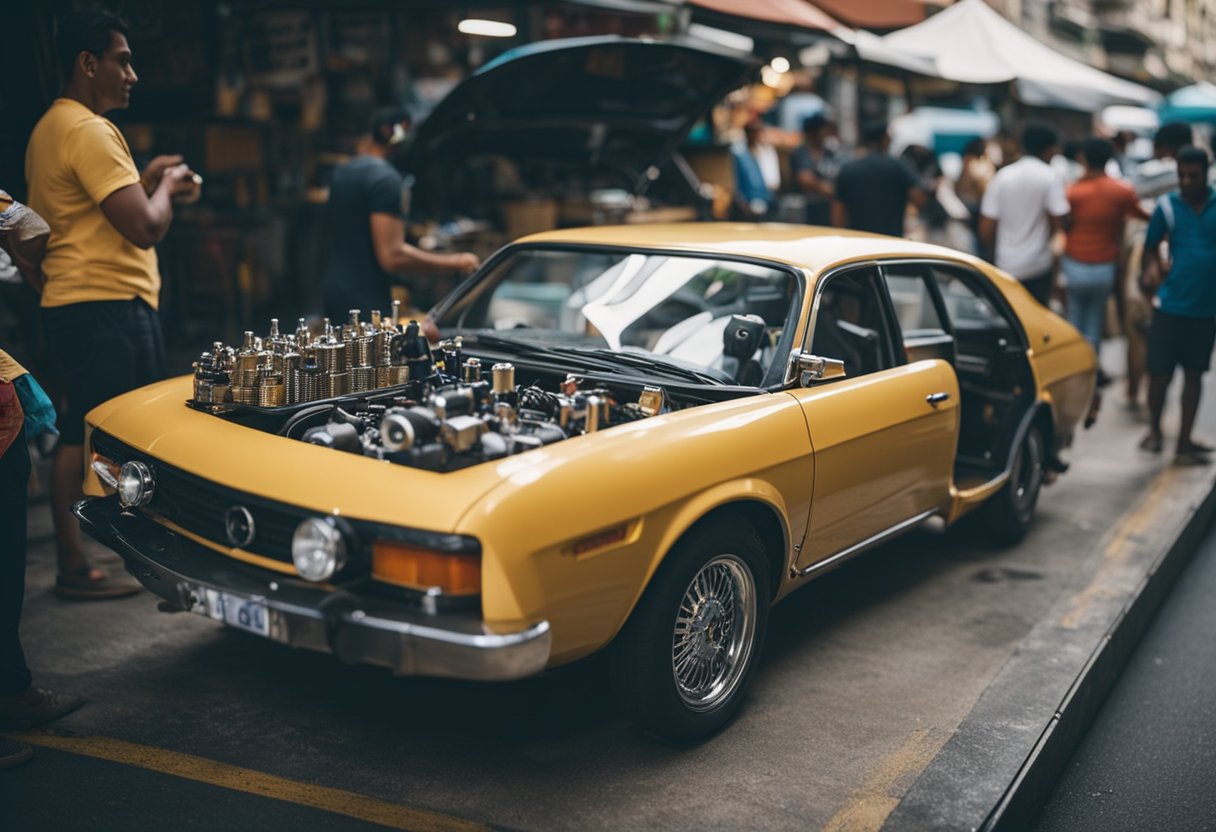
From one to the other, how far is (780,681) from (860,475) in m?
0.78

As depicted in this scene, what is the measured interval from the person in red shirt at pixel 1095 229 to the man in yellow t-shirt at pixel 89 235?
620 centimetres

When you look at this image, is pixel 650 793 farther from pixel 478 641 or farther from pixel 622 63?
pixel 622 63

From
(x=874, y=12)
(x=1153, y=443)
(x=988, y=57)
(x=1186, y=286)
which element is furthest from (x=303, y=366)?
(x=988, y=57)

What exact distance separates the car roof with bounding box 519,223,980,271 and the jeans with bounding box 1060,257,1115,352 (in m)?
3.45

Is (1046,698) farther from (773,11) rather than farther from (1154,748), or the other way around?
(773,11)

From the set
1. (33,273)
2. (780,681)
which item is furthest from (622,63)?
(780,681)

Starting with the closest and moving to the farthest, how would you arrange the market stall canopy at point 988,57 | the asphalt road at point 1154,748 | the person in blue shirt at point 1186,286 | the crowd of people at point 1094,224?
1. the asphalt road at point 1154,748
2. the person in blue shirt at point 1186,286
3. the crowd of people at point 1094,224
4. the market stall canopy at point 988,57

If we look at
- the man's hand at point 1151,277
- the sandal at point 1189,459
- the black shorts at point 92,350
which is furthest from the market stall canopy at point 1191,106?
the black shorts at point 92,350

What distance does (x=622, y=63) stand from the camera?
6.62 meters

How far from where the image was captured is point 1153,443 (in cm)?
775

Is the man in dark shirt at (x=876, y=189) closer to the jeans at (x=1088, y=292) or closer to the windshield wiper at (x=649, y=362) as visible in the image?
the jeans at (x=1088, y=292)

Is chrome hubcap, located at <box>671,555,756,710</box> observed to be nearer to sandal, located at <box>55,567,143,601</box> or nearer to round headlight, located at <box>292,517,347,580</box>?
round headlight, located at <box>292,517,347,580</box>

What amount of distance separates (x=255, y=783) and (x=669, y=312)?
7.90 ft

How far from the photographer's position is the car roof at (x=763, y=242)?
4684 mm
